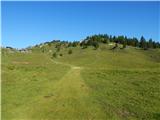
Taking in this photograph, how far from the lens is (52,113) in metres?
34.8

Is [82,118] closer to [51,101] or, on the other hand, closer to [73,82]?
[51,101]

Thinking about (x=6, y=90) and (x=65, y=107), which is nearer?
(x=65, y=107)

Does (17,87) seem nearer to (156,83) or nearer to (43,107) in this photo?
(43,107)

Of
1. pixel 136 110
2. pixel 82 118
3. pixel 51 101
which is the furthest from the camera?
pixel 51 101

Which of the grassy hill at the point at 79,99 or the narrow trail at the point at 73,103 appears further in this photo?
the grassy hill at the point at 79,99

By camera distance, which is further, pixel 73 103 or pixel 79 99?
pixel 79 99

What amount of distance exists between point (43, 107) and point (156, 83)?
22.3 meters

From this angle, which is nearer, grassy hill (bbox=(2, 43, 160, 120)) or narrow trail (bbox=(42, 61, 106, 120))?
narrow trail (bbox=(42, 61, 106, 120))

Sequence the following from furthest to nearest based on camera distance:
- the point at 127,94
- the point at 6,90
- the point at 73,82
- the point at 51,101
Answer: the point at 73,82 < the point at 6,90 < the point at 127,94 < the point at 51,101

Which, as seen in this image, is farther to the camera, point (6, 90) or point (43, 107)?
Answer: point (6, 90)

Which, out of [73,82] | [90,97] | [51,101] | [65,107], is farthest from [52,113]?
[73,82]

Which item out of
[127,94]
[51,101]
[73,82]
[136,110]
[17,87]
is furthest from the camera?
[73,82]

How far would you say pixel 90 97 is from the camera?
1662 inches

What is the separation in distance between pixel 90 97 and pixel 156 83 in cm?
1454
